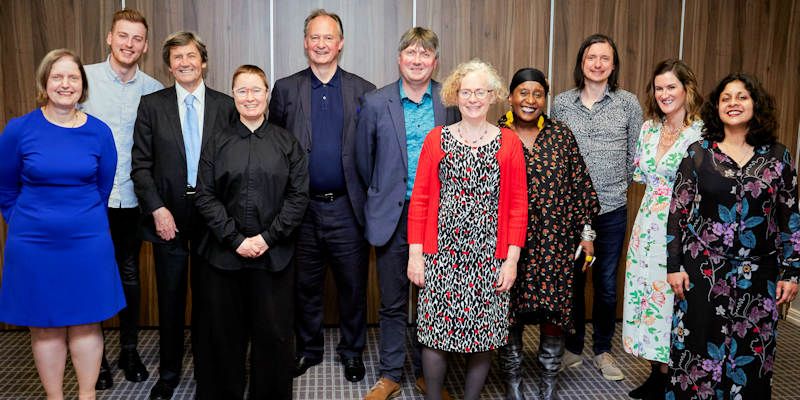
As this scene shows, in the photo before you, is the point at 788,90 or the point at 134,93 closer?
the point at 134,93

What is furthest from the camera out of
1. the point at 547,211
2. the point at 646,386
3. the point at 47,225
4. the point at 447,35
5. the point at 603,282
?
the point at 447,35

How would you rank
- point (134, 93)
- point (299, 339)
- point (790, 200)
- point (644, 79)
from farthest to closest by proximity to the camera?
1. point (644, 79)
2. point (299, 339)
3. point (134, 93)
4. point (790, 200)

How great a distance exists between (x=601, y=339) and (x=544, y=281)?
0.97 metres

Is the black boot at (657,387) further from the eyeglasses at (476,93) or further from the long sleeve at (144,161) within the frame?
the long sleeve at (144,161)

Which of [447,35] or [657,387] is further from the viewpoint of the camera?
[447,35]

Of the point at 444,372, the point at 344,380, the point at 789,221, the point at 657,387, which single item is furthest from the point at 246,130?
the point at 657,387

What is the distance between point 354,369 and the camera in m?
3.37

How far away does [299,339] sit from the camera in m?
3.52

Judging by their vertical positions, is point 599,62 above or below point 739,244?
above

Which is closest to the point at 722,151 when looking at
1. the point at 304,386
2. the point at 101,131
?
the point at 304,386

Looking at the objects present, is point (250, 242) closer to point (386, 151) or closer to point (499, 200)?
point (386, 151)

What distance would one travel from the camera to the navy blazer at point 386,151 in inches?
120

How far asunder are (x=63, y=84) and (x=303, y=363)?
1825mm

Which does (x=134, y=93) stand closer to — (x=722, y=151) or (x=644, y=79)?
(x=722, y=151)
